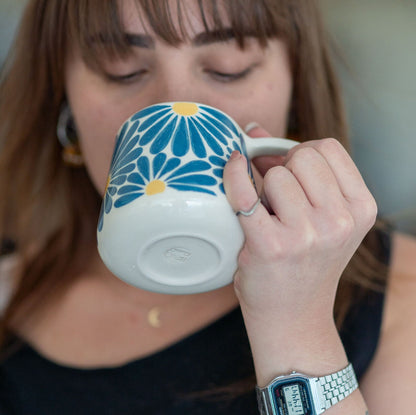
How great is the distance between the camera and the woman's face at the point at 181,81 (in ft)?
3.17

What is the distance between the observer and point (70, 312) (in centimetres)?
139

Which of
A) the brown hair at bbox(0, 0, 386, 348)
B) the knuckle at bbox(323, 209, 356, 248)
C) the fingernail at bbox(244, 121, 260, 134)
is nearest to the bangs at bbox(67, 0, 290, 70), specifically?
the brown hair at bbox(0, 0, 386, 348)

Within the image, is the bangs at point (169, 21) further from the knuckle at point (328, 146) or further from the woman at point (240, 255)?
the knuckle at point (328, 146)

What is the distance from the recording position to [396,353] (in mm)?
1084

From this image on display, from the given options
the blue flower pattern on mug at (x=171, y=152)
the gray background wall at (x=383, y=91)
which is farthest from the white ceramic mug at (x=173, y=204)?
the gray background wall at (x=383, y=91)

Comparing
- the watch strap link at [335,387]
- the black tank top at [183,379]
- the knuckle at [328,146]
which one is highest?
the knuckle at [328,146]

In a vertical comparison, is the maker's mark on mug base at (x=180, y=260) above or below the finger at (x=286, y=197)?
below

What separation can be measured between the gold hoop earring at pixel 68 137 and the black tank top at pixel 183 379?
0.50 m

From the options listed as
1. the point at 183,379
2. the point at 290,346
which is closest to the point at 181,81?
the point at 290,346

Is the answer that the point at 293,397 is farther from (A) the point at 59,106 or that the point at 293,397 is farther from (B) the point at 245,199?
(A) the point at 59,106

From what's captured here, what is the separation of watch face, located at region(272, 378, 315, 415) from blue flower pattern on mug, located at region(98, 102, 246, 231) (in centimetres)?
31

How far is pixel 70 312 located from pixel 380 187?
35.7 inches

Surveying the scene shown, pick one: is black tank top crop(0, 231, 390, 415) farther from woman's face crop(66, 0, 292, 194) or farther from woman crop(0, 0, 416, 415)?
woman's face crop(66, 0, 292, 194)

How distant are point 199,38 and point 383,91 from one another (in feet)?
2.61
